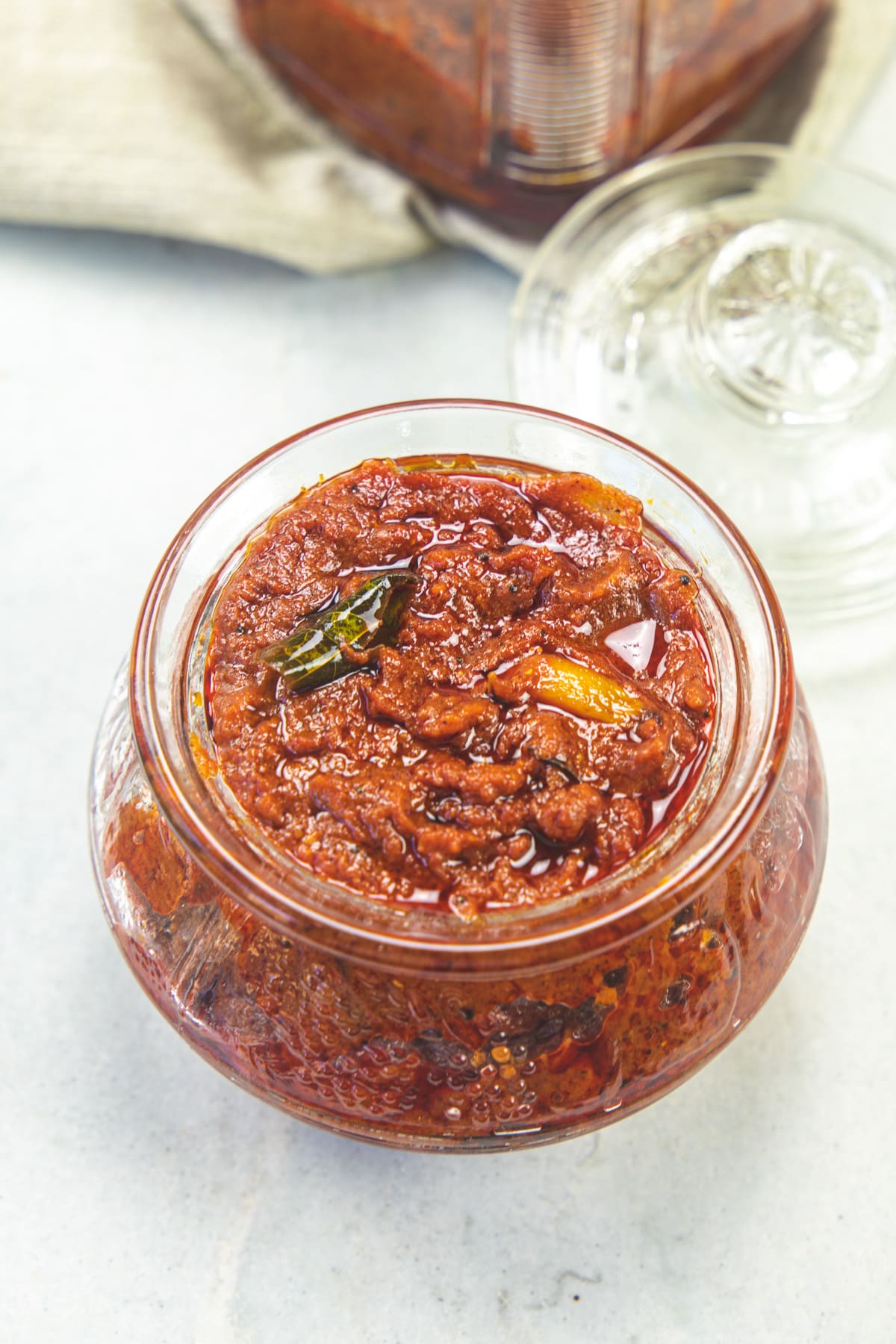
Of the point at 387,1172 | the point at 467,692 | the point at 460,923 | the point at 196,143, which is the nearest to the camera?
the point at 460,923

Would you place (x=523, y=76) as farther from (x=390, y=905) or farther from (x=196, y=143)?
(x=390, y=905)

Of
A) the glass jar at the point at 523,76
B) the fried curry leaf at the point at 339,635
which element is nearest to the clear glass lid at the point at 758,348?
the glass jar at the point at 523,76

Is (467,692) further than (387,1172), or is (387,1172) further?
(387,1172)

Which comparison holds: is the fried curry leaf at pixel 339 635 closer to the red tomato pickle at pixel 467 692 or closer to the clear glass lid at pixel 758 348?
the red tomato pickle at pixel 467 692

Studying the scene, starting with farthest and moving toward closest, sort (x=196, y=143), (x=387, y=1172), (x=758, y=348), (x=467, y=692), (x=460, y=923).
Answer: (x=196, y=143)
(x=758, y=348)
(x=387, y=1172)
(x=467, y=692)
(x=460, y=923)

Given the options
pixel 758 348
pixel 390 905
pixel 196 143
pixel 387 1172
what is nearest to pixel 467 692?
pixel 390 905

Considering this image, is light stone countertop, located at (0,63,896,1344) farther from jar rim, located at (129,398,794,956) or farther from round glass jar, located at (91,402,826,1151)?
jar rim, located at (129,398,794,956)

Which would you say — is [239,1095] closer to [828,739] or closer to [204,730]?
[204,730]
